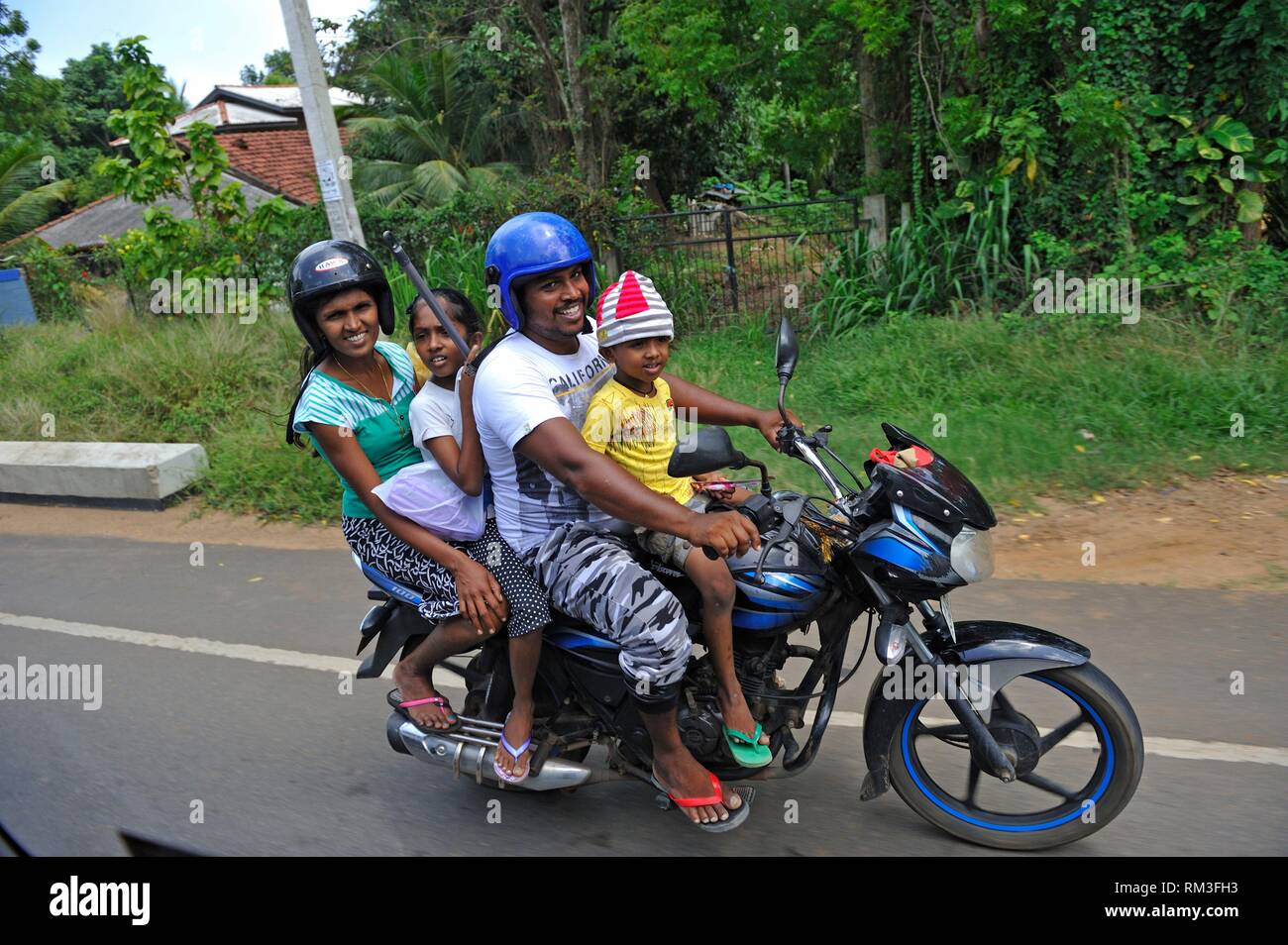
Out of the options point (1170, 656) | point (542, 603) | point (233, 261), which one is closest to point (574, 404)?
point (542, 603)

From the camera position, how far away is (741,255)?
10.7 meters

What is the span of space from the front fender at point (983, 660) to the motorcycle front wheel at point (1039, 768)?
0.12ft

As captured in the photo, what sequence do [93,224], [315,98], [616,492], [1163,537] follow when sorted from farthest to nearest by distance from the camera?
[93,224] < [315,98] < [1163,537] < [616,492]

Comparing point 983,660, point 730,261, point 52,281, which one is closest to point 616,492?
point 983,660

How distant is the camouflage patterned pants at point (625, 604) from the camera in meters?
2.94

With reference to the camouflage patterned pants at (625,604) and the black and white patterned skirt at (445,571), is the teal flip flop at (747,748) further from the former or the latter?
the black and white patterned skirt at (445,571)

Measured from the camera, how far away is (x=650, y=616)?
9.61ft

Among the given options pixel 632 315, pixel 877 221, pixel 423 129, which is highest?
pixel 423 129

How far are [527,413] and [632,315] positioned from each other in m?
0.40

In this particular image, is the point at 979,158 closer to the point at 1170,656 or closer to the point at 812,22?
the point at 812,22

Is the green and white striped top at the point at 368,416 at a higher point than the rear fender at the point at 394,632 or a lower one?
higher

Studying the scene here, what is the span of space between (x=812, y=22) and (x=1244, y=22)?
372 centimetres

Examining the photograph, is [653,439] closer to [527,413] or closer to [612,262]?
[527,413]

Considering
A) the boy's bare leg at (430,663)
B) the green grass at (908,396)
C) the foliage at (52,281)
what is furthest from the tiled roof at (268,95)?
the boy's bare leg at (430,663)
